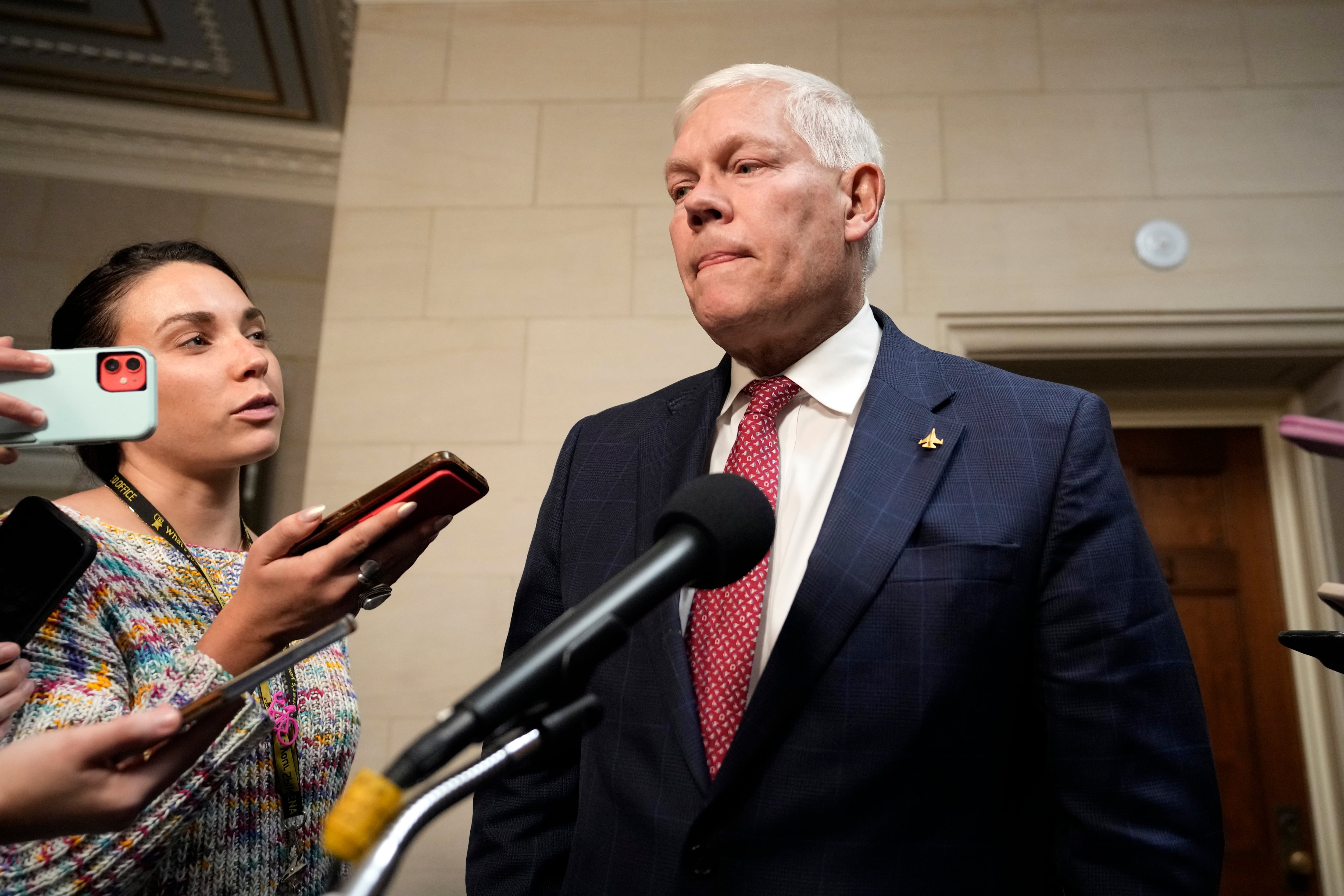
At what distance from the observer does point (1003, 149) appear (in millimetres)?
3230

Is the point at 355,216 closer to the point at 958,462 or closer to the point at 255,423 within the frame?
the point at 255,423

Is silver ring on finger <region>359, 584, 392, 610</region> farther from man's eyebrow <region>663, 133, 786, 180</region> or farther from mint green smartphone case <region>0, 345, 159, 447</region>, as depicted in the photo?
man's eyebrow <region>663, 133, 786, 180</region>

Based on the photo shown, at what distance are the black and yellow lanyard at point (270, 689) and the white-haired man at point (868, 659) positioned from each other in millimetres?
246

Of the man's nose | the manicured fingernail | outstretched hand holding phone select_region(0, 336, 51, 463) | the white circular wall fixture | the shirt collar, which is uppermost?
the white circular wall fixture

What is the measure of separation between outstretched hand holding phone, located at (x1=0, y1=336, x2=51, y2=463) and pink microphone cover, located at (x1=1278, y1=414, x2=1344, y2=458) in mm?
1092

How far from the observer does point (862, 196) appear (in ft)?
5.00

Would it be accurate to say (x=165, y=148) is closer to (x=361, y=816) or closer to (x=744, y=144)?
(x=744, y=144)

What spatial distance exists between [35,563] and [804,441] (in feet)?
3.01

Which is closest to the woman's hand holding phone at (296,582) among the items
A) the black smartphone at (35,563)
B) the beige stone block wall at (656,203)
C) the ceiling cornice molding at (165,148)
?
the black smartphone at (35,563)

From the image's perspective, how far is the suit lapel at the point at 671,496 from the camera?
114 cm

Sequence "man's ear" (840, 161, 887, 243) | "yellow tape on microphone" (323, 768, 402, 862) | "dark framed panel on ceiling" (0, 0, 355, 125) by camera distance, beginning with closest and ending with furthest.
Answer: "yellow tape on microphone" (323, 768, 402, 862)
"man's ear" (840, 161, 887, 243)
"dark framed panel on ceiling" (0, 0, 355, 125)

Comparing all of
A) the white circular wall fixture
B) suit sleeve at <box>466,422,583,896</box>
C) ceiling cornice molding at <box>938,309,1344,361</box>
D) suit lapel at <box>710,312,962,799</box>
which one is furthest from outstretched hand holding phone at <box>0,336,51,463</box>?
the white circular wall fixture

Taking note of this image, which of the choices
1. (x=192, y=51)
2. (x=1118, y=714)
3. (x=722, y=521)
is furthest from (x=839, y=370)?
(x=192, y=51)

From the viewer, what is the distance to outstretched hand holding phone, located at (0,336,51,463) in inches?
35.6
